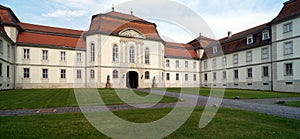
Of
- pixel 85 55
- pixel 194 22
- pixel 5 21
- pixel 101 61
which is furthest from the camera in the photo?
pixel 85 55

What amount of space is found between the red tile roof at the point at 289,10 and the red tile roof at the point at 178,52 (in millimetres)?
18905

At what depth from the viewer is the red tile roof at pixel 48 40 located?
96.2 ft

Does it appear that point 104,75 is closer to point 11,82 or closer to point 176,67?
point 11,82

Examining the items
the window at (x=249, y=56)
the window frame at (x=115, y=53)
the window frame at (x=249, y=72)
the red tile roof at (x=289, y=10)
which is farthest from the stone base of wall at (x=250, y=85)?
the window frame at (x=115, y=53)

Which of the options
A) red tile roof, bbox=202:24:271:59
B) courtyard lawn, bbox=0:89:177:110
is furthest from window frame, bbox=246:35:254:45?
courtyard lawn, bbox=0:89:177:110

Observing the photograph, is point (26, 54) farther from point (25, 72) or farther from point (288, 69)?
point (288, 69)

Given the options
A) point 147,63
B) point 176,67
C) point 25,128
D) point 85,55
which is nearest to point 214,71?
point 176,67

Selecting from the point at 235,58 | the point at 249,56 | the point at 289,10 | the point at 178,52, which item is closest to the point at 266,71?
the point at 249,56

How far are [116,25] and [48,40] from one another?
10.3 m

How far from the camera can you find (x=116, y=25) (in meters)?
32.7

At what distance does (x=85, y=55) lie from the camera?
32500mm

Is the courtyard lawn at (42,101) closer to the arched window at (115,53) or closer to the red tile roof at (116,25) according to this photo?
the arched window at (115,53)

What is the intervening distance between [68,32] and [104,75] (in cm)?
1054

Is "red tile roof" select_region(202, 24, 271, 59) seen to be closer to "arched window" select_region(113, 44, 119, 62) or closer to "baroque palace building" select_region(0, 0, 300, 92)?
"baroque palace building" select_region(0, 0, 300, 92)
